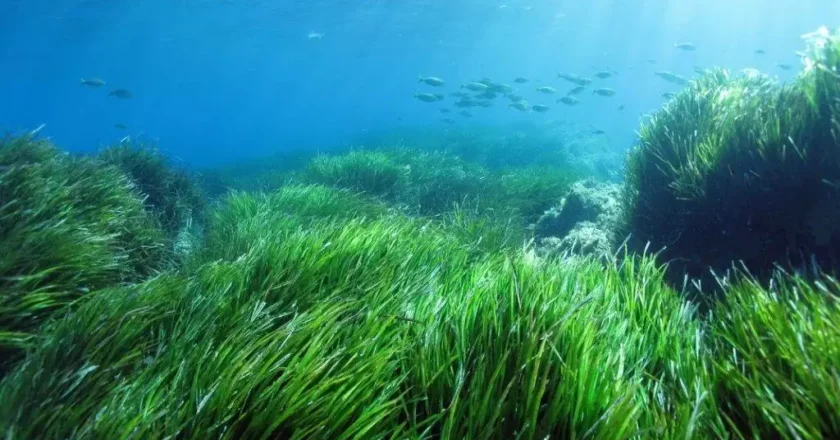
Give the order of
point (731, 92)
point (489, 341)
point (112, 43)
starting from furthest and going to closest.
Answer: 1. point (112, 43)
2. point (731, 92)
3. point (489, 341)

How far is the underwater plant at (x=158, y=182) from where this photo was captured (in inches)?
300

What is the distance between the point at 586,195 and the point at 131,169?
8.00 m

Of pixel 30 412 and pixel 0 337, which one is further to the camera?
pixel 0 337

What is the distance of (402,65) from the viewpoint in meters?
97.1

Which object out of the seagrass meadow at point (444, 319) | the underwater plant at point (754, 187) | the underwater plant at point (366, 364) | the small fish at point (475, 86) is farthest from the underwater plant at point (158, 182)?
the small fish at point (475, 86)

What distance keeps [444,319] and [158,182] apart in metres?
7.54

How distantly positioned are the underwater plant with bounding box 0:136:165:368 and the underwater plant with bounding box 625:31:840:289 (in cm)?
501

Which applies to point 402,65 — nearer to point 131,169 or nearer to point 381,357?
point 131,169

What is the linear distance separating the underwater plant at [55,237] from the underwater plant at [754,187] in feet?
16.4

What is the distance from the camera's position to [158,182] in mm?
8031

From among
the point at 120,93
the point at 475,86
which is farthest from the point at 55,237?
the point at 120,93

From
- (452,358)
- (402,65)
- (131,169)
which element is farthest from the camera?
(402,65)

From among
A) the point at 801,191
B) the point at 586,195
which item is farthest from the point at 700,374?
the point at 586,195

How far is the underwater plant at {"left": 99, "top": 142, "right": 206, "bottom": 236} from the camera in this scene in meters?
7.61
